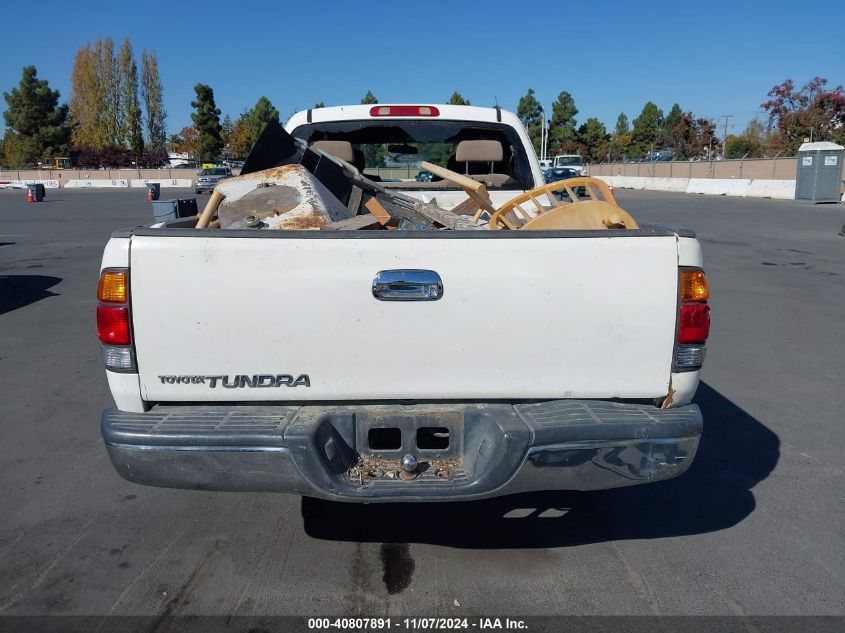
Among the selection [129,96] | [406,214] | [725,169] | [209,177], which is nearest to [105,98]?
[129,96]

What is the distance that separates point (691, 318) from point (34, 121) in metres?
85.5

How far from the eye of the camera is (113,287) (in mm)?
2883

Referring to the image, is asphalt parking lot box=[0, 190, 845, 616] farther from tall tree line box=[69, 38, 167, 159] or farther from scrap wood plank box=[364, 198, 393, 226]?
tall tree line box=[69, 38, 167, 159]

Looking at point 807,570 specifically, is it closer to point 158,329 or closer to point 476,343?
point 476,343

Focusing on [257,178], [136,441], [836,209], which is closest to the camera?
[136,441]

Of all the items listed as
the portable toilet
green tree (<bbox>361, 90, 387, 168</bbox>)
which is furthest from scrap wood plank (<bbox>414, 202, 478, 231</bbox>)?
the portable toilet

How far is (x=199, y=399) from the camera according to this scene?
300cm

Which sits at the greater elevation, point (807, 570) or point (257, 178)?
point (257, 178)

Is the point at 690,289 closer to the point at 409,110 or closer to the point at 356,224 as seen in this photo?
the point at 356,224

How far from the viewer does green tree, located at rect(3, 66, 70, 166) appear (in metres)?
74.2

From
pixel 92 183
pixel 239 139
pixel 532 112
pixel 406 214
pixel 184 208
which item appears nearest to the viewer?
pixel 406 214

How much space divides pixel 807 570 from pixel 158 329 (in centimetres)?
317

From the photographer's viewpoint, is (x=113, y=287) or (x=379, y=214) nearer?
(x=113, y=287)

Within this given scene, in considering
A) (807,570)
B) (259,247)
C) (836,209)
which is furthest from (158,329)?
(836,209)
